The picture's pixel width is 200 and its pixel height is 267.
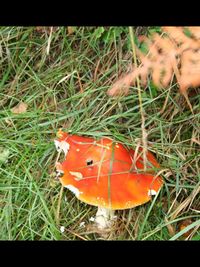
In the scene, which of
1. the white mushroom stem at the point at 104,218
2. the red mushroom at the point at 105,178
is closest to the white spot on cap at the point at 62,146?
the red mushroom at the point at 105,178

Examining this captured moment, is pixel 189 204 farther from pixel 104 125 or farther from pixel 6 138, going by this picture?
pixel 6 138

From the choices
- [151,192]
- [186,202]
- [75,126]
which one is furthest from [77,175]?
[186,202]

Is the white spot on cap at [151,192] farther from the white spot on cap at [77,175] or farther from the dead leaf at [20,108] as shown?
the dead leaf at [20,108]

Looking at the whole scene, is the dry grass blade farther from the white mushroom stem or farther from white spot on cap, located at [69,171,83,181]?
white spot on cap, located at [69,171,83,181]

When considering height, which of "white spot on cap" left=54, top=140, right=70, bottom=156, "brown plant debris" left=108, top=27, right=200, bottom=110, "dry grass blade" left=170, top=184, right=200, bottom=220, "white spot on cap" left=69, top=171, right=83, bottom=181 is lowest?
"dry grass blade" left=170, top=184, right=200, bottom=220

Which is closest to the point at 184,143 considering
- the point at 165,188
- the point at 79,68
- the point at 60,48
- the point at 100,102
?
the point at 165,188

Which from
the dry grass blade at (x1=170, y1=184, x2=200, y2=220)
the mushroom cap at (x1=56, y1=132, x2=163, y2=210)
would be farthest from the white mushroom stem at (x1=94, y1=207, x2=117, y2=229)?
the dry grass blade at (x1=170, y1=184, x2=200, y2=220)
